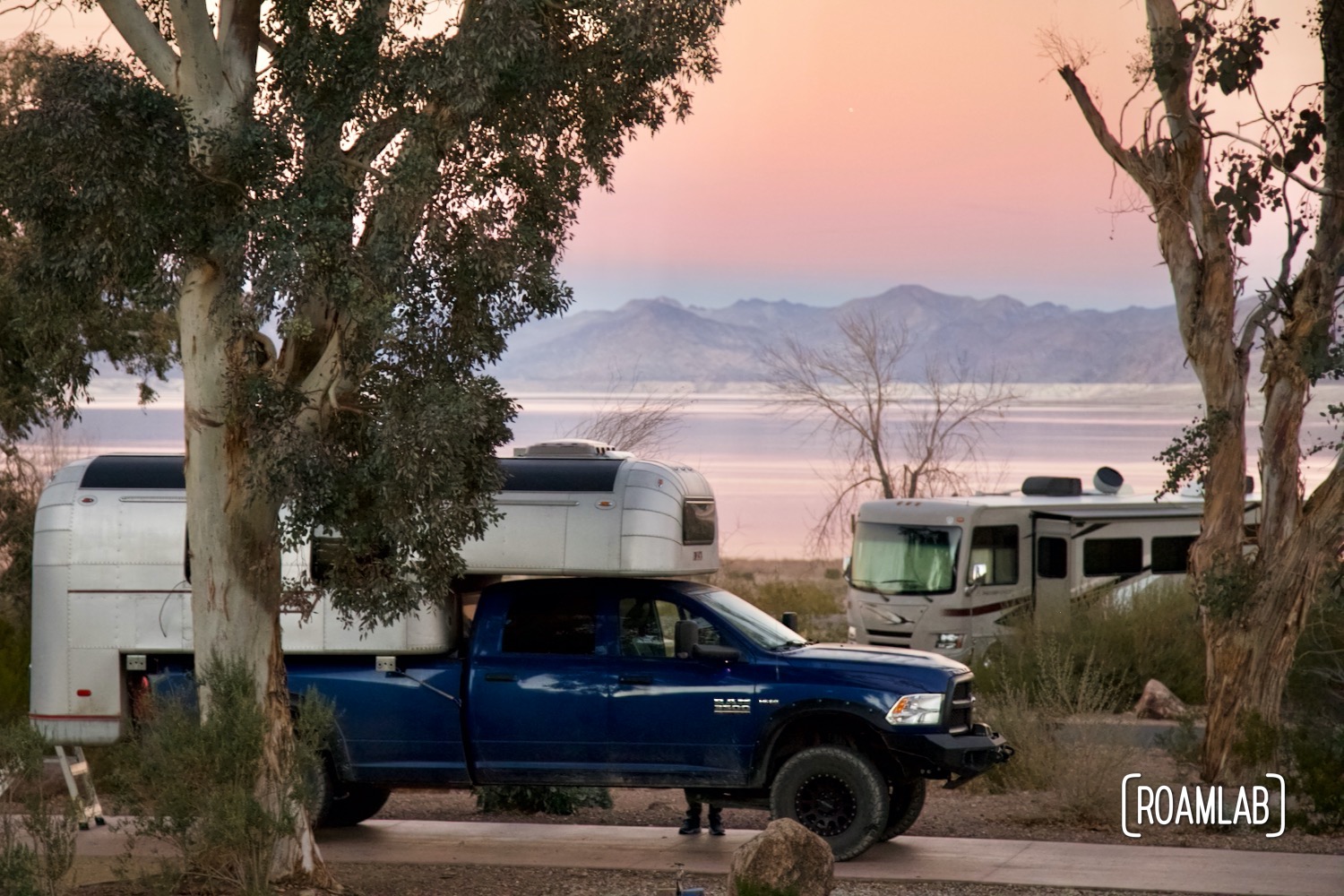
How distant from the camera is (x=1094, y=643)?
21.0 meters

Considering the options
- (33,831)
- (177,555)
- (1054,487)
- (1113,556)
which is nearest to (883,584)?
(1054,487)

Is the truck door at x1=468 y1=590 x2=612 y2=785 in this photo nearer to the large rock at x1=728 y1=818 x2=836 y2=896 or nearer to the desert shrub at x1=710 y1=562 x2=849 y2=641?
the large rock at x1=728 y1=818 x2=836 y2=896

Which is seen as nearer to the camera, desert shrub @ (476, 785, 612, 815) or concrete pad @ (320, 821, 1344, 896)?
concrete pad @ (320, 821, 1344, 896)

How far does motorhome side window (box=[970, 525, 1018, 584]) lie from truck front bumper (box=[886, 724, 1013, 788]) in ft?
36.7

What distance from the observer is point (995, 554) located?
2234cm

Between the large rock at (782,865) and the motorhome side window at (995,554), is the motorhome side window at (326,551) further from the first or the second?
the motorhome side window at (995,554)

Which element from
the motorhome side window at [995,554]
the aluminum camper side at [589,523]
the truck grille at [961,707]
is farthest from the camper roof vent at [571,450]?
the motorhome side window at [995,554]

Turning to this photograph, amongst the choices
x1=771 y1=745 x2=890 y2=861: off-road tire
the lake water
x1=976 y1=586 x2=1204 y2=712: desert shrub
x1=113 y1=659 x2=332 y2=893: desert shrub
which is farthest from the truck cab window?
the lake water

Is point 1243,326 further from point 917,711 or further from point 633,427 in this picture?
point 633,427

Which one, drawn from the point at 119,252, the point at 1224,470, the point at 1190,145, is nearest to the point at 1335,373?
the point at 1224,470

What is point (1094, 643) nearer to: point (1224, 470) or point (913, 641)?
point (913, 641)

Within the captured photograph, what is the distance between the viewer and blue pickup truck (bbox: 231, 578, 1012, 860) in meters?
10.8

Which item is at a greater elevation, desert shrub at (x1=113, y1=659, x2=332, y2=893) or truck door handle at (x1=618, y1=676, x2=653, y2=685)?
truck door handle at (x1=618, y1=676, x2=653, y2=685)

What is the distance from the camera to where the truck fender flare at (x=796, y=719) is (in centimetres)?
1076
